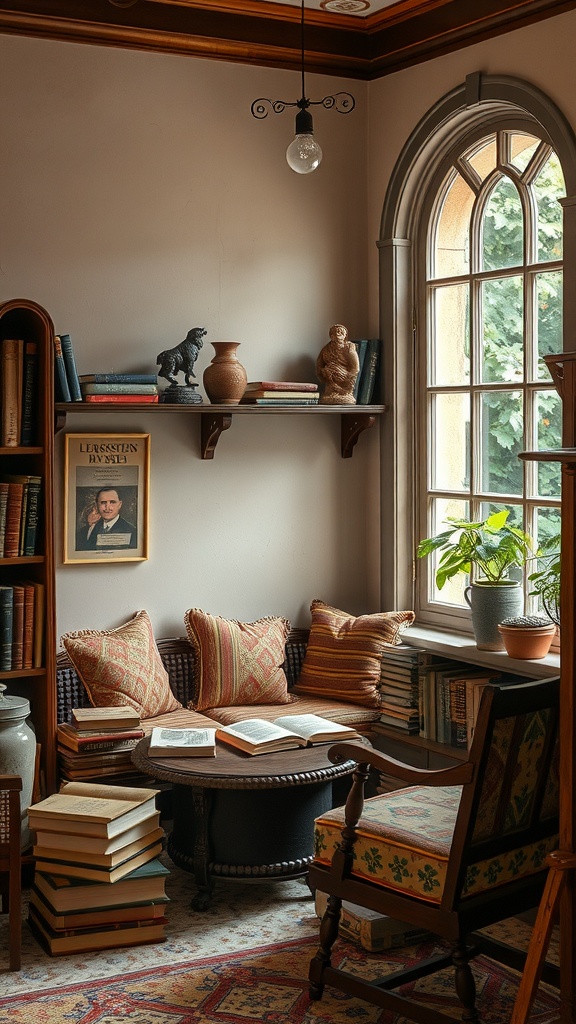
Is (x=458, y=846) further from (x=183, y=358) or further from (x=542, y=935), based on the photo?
(x=183, y=358)

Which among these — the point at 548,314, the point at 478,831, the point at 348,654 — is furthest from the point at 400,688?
the point at 478,831

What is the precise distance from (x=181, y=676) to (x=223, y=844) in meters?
0.99

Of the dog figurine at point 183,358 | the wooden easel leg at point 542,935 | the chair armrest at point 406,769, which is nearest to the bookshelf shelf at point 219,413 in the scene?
the dog figurine at point 183,358

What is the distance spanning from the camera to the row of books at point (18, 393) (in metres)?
4.19

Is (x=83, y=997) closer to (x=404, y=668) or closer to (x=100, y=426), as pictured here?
(x=404, y=668)

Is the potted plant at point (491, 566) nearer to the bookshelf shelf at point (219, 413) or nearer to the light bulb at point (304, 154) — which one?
the bookshelf shelf at point (219, 413)

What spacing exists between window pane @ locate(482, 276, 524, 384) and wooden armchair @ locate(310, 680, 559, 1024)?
6.12 feet

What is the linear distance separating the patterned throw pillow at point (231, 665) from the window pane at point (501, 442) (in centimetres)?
120

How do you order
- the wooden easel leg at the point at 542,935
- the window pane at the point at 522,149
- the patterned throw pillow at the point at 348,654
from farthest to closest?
the patterned throw pillow at the point at 348,654, the window pane at the point at 522,149, the wooden easel leg at the point at 542,935

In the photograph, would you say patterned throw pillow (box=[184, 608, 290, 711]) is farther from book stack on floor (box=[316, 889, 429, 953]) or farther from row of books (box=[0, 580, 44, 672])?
book stack on floor (box=[316, 889, 429, 953])

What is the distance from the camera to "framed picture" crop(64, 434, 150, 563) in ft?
15.3

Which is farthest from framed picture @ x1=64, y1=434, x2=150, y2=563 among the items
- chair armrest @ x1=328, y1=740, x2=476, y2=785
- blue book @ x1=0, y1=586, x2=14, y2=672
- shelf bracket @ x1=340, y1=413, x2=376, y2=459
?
→ chair armrest @ x1=328, y1=740, x2=476, y2=785

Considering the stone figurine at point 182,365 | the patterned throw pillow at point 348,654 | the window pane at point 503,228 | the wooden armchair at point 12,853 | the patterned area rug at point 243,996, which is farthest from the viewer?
the patterned throw pillow at point 348,654

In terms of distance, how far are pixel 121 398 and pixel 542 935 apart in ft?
8.51
